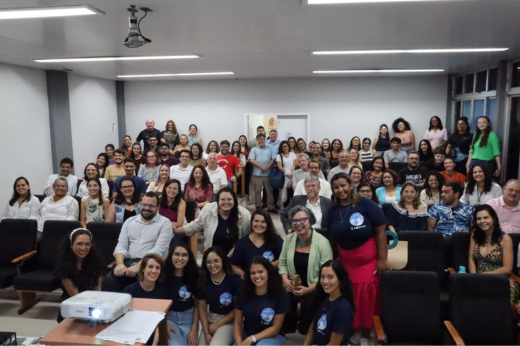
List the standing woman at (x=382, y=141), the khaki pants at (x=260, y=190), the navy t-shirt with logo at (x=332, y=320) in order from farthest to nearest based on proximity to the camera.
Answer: the standing woman at (x=382, y=141) → the khaki pants at (x=260, y=190) → the navy t-shirt with logo at (x=332, y=320)

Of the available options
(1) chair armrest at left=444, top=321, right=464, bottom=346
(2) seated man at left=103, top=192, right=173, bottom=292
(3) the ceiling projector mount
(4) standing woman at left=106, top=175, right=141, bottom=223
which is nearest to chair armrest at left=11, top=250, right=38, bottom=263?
(4) standing woman at left=106, top=175, right=141, bottom=223

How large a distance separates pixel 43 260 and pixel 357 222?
330cm

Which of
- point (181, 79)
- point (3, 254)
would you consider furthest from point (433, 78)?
point (3, 254)

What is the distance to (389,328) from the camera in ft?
9.35

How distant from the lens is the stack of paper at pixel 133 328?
2006 millimetres

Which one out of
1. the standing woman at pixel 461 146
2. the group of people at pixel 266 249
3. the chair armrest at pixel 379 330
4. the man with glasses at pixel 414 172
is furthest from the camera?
the standing woman at pixel 461 146

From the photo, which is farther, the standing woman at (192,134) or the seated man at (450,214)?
the standing woman at (192,134)

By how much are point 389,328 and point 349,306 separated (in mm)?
517

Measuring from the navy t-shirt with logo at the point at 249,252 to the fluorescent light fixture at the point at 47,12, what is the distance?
2.29 m

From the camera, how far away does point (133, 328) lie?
2.11 meters

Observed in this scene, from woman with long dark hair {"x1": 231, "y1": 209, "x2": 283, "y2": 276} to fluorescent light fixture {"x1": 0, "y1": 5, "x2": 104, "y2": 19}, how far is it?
2196mm

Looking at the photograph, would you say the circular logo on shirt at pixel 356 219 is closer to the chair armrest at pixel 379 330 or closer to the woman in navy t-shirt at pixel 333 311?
the woman in navy t-shirt at pixel 333 311

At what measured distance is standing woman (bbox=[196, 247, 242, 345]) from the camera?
2.96m

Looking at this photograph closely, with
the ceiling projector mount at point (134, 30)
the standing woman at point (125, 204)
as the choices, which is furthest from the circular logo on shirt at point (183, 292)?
the ceiling projector mount at point (134, 30)
